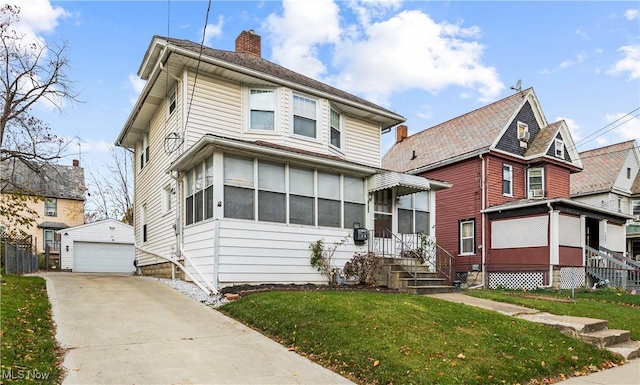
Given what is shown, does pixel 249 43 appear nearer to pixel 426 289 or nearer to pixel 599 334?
pixel 426 289

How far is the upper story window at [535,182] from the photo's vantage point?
72.9ft

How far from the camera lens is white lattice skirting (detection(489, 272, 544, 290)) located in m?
18.0

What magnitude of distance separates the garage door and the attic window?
23025mm

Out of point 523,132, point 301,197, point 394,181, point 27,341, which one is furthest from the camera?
point 523,132

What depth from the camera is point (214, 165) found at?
10.7 meters

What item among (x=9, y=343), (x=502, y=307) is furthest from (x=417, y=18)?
(x=9, y=343)

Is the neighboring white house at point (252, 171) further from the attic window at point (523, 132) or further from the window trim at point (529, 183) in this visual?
the window trim at point (529, 183)

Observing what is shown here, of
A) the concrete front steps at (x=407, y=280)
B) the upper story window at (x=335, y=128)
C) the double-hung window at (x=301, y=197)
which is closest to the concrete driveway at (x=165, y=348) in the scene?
the double-hung window at (x=301, y=197)

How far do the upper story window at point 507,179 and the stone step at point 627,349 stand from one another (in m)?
14.2

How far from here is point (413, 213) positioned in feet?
49.8

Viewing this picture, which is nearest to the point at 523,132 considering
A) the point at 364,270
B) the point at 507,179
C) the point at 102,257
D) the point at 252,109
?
the point at 507,179

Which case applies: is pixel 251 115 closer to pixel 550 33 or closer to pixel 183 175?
pixel 183 175

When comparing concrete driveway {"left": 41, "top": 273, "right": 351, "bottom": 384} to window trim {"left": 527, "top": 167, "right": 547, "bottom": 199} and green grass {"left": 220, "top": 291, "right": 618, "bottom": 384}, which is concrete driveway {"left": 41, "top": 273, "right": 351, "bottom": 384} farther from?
window trim {"left": 527, "top": 167, "right": 547, "bottom": 199}

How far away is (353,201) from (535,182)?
1346 centimetres
